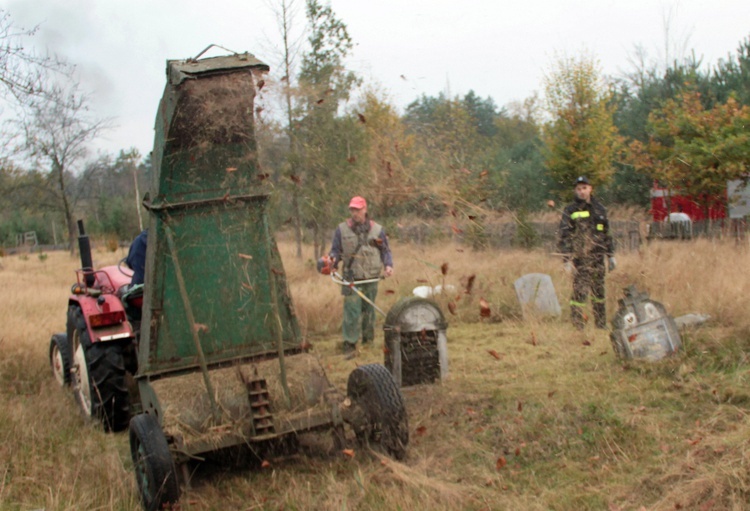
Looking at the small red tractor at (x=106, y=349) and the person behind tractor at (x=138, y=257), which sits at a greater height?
the person behind tractor at (x=138, y=257)

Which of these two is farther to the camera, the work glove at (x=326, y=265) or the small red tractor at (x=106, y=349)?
the work glove at (x=326, y=265)

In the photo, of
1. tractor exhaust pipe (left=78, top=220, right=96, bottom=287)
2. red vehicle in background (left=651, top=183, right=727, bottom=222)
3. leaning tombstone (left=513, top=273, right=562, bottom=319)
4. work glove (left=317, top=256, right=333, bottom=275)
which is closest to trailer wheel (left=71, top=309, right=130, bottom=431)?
tractor exhaust pipe (left=78, top=220, right=96, bottom=287)

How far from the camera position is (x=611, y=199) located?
25.0 meters

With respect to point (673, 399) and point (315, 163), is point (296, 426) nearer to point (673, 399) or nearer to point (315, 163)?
point (673, 399)

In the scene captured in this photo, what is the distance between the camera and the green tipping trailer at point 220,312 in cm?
489

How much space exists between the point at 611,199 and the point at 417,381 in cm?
1928

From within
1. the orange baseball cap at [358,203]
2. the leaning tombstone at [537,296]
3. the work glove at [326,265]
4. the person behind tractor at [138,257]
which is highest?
the orange baseball cap at [358,203]

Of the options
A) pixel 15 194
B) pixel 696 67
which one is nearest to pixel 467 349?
pixel 696 67

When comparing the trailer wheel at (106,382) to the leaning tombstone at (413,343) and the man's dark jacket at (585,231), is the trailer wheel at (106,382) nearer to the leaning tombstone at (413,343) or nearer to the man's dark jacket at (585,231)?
the leaning tombstone at (413,343)

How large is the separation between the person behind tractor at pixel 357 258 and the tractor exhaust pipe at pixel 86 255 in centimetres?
262

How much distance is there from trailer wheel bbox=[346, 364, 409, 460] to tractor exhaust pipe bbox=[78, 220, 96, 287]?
10.4 ft

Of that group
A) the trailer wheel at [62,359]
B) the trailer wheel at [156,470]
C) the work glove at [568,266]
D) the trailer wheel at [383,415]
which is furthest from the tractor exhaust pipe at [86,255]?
the work glove at [568,266]

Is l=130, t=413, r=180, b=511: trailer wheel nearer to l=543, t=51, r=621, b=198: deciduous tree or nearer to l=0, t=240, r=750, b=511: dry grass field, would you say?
l=0, t=240, r=750, b=511: dry grass field

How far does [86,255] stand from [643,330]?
197 inches
